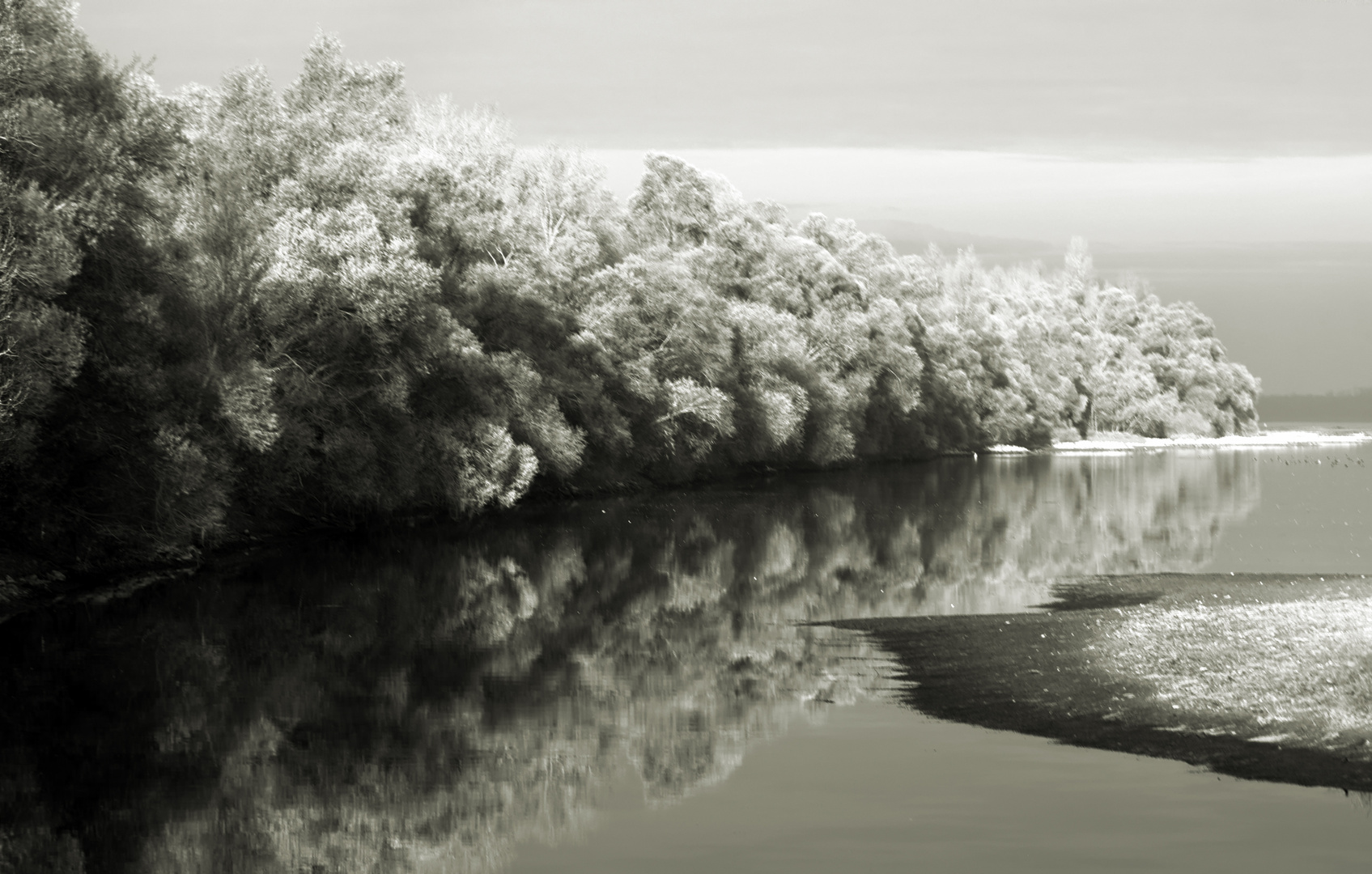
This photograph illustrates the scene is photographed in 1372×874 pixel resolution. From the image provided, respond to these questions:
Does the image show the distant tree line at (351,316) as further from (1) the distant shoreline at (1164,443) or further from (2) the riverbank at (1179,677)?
(1) the distant shoreline at (1164,443)

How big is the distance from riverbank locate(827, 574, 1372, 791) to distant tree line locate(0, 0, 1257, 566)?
19.7 metres

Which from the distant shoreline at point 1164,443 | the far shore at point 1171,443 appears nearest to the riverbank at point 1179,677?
the distant shoreline at point 1164,443

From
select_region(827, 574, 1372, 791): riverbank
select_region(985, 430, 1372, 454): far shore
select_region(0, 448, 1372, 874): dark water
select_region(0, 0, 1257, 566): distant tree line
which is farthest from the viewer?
select_region(985, 430, 1372, 454): far shore

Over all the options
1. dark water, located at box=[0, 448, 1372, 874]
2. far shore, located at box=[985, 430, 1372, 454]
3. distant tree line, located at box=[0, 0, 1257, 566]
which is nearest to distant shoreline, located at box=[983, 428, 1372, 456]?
far shore, located at box=[985, 430, 1372, 454]

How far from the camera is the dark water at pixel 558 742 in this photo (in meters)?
14.5

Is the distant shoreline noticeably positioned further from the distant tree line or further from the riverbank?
the riverbank

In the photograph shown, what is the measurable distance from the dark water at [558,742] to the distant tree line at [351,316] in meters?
4.27

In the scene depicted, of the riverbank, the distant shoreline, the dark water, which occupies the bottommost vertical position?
the dark water

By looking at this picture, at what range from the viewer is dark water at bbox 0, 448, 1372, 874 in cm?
1448

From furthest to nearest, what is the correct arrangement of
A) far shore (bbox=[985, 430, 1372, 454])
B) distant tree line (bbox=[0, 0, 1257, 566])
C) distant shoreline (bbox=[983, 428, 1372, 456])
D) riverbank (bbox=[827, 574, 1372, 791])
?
far shore (bbox=[985, 430, 1372, 454]) < distant shoreline (bbox=[983, 428, 1372, 456]) < distant tree line (bbox=[0, 0, 1257, 566]) < riverbank (bbox=[827, 574, 1372, 791])

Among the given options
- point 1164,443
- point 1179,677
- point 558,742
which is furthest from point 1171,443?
point 558,742

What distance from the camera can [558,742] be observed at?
1912 cm

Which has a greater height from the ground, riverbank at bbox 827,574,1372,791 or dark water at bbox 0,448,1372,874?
riverbank at bbox 827,574,1372,791

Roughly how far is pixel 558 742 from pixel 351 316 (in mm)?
30708
